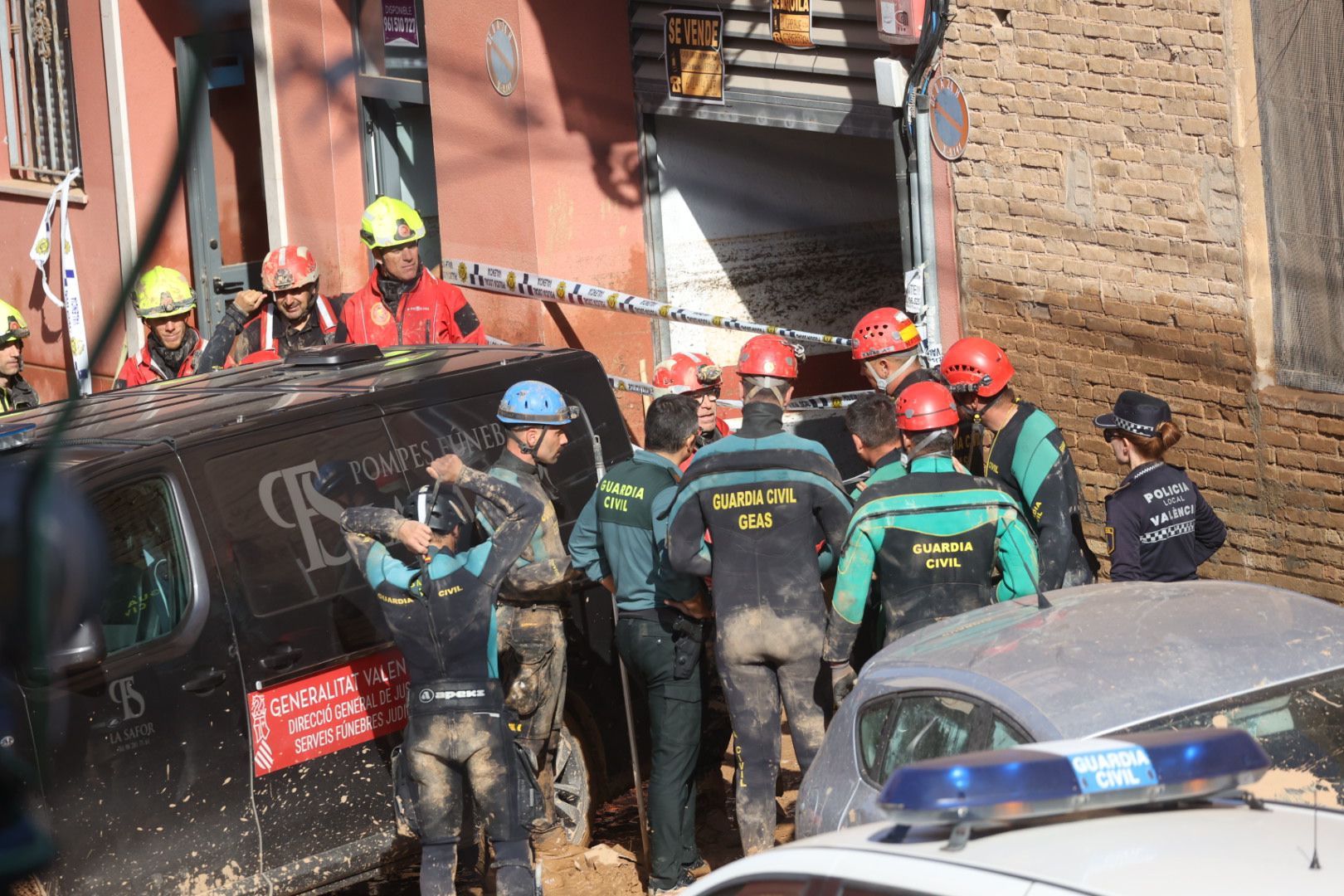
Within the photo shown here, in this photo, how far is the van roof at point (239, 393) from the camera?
6.11 meters

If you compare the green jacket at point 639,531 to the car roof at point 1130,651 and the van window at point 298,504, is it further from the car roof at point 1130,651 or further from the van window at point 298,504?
the car roof at point 1130,651

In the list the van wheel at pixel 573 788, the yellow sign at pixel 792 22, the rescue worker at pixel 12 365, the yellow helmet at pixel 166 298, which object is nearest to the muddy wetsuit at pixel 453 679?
the van wheel at pixel 573 788

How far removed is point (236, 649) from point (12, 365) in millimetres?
4548

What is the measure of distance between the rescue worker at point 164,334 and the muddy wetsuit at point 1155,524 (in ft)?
17.8

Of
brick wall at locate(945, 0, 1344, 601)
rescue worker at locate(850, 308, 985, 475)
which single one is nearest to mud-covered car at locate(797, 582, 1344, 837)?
rescue worker at locate(850, 308, 985, 475)

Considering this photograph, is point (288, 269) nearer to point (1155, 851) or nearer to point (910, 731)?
point (910, 731)

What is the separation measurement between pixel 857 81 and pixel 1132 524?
17.0 ft

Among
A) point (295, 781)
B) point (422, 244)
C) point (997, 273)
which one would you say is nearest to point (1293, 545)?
point (997, 273)

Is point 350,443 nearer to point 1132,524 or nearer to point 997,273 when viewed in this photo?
point 1132,524

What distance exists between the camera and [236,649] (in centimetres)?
593

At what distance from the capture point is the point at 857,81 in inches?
418

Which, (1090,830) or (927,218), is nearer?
(1090,830)

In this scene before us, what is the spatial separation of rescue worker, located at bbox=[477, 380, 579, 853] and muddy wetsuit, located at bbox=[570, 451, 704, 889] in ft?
0.89

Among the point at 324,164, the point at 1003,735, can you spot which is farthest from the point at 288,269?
the point at 1003,735
